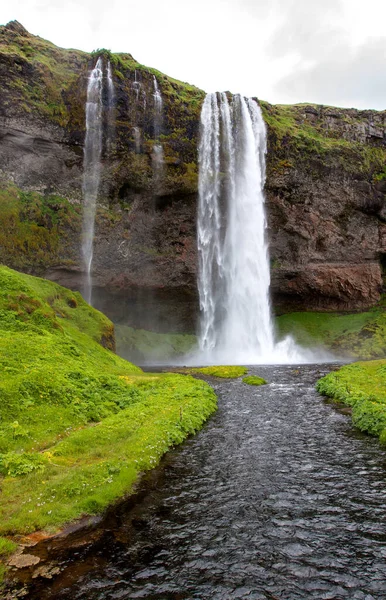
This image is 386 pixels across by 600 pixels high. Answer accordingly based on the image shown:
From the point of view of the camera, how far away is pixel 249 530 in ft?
29.5

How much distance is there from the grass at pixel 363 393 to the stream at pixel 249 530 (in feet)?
4.40

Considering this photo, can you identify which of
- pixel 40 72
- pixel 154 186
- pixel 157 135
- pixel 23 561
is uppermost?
pixel 40 72

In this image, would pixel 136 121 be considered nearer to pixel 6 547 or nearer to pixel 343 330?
pixel 343 330

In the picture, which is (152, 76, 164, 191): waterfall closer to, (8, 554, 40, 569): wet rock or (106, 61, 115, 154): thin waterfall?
(106, 61, 115, 154): thin waterfall

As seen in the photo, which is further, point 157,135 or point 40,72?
point 157,135

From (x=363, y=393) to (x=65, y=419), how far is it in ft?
50.5

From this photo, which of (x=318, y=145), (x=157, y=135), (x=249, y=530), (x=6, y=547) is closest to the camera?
(x=6, y=547)

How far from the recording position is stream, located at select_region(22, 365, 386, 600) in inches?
281

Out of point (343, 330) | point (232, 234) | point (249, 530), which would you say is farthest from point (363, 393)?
point (343, 330)

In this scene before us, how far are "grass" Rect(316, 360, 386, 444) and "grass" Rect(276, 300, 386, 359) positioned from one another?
24622mm

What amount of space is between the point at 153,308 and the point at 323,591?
55.5 m

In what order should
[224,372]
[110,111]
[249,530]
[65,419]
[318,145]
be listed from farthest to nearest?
[318,145] < [110,111] < [224,372] < [65,419] < [249,530]

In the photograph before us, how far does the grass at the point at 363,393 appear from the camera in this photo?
54.0 ft

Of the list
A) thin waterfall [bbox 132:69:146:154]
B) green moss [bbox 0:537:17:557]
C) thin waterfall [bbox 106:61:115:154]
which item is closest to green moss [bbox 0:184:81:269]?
thin waterfall [bbox 106:61:115:154]
